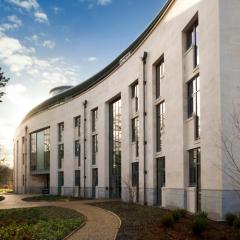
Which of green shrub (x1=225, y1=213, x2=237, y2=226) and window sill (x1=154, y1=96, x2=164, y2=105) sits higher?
window sill (x1=154, y1=96, x2=164, y2=105)

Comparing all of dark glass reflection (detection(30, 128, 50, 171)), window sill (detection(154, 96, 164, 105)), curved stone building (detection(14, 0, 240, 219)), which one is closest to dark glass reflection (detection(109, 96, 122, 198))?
curved stone building (detection(14, 0, 240, 219))

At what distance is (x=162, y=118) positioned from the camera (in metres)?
27.4

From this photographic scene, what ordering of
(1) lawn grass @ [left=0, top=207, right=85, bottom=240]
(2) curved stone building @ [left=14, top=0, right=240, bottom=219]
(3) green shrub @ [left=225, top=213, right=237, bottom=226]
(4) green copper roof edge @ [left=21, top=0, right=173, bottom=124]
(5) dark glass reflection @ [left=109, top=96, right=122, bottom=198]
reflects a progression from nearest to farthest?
(1) lawn grass @ [left=0, top=207, right=85, bottom=240]
(3) green shrub @ [left=225, top=213, right=237, bottom=226]
(2) curved stone building @ [left=14, top=0, right=240, bottom=219]
(4) green copper roof edge @ [left=21, top=0, right=173, bottom=124]
(5) dark glass reflection @ [left=109, top=96, right=122, bottom=198]

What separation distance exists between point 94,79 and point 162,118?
60.2 feet

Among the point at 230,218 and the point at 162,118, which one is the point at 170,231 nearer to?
the point at 230,218

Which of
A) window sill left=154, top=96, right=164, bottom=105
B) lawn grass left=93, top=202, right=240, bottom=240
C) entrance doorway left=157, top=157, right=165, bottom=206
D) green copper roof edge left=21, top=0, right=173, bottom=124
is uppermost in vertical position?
green copper roof edge left=21, top=0, right=173, bottom=124

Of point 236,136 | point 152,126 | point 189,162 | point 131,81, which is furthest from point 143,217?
point 131,81

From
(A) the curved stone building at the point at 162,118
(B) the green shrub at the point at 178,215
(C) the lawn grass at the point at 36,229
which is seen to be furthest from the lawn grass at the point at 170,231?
(C) the lawn grass at the point at 36,229

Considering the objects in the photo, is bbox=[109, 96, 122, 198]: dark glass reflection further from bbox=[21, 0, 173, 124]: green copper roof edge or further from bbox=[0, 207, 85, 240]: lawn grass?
bbox=[0, 207, 85, 240]: lawn grass

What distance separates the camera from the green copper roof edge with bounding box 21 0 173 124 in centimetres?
2903

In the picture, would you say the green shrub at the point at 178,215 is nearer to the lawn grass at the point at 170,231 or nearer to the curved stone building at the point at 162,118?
the lawn grass at the point at 170,231

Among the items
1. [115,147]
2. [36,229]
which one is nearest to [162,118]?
[115,147]

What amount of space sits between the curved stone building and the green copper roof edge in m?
0.14

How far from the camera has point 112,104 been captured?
131 ft
